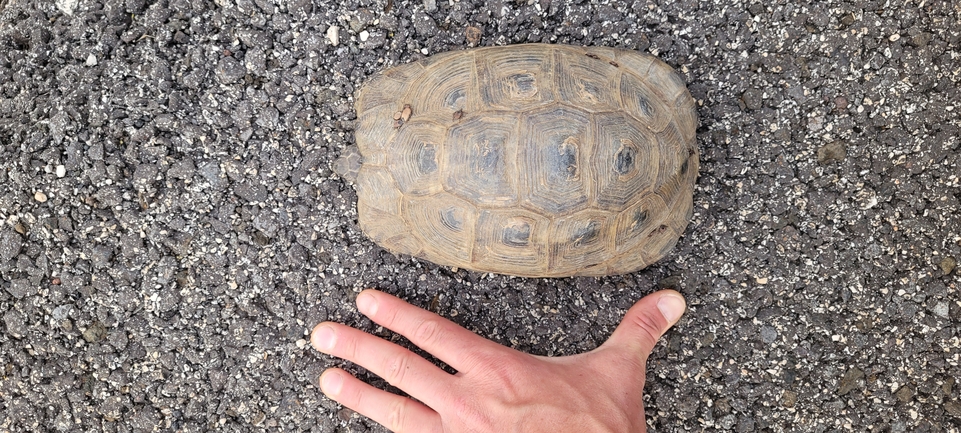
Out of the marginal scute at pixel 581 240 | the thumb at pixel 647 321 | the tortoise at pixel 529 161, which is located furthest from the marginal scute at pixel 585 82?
the thumb at pixel 647 321

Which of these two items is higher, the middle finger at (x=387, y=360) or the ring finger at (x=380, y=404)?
the middle finger at (x=387, y=360)

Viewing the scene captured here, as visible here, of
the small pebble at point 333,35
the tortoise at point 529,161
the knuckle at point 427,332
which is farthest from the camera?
the small pebble at point 333,35

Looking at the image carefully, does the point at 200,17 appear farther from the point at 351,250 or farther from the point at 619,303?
the point at 619,303

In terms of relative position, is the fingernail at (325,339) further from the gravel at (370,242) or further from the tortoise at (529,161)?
the tortoise at (529,161)

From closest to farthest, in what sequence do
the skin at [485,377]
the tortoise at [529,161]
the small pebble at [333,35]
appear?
the tortoise at [529,161] → the skin at [485,377] → the small pebble at [333,35]

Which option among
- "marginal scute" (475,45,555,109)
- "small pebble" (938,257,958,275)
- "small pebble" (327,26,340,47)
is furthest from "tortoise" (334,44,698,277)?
"small pebble" (938,257,958,275)

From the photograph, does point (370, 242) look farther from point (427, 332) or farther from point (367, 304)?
point (427, 332)

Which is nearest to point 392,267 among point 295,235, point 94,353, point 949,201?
point 295,235

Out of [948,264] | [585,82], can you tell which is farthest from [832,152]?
[585,82]

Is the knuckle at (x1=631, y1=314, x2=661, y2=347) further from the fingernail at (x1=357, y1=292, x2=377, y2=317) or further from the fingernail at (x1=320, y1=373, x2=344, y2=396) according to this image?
the fingernail at (x1=320, y1=373, x2=344, y2=396)
